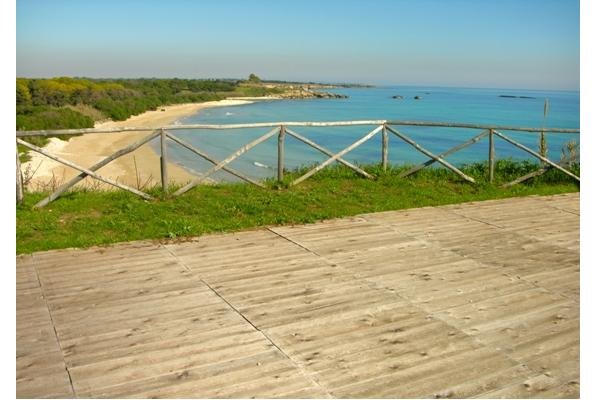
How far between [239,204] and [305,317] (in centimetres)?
396

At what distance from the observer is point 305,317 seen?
475 cm

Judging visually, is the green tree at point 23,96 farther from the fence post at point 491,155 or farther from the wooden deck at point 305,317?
the wooden deck at point 305,317

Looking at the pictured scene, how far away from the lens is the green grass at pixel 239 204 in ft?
23.4

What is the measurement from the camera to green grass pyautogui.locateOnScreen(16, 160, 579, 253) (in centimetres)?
712

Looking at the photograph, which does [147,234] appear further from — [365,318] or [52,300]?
[365,318]

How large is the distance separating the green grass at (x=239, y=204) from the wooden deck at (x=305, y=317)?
1.57ft

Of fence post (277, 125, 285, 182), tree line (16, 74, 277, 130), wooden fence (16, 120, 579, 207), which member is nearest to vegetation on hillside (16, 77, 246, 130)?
tree line (16, 74, 277, 130)

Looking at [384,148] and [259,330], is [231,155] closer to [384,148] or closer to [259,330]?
[384,148]

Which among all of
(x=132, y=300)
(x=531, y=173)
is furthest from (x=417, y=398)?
(x=531, y=173)

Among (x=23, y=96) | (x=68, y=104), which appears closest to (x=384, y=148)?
(x=23, y=96)

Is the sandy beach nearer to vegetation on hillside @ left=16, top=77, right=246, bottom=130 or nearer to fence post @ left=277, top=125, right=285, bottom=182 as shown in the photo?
vegetation on hillside @ left=16, top=77, right=246, bottom=130

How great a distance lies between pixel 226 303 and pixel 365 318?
1.30m

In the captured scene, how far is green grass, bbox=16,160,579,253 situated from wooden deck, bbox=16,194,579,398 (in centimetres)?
48

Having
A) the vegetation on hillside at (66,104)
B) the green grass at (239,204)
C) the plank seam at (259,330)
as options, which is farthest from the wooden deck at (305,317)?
the vegetation on hillside at (66,104)
